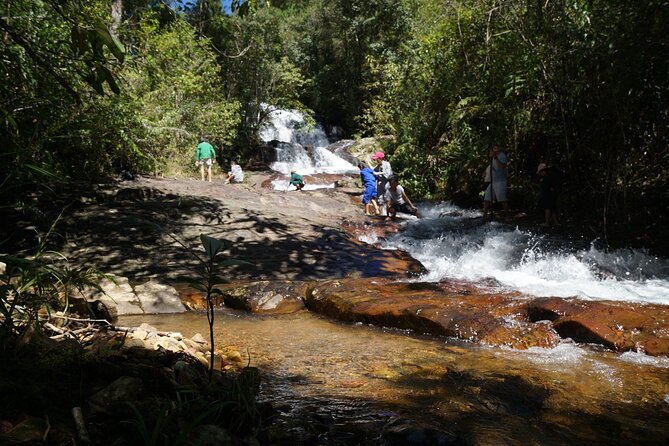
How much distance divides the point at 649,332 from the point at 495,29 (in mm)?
8806

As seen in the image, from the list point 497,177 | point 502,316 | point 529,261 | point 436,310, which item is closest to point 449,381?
point 436,310

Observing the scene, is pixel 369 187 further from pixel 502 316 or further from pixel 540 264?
pixel 502 316

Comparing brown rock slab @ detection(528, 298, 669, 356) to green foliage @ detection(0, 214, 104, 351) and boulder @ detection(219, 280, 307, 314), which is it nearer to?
boulder @ detection(219, 280, 307, 314)

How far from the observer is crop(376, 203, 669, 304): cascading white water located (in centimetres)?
625

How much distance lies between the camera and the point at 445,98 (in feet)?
50.5

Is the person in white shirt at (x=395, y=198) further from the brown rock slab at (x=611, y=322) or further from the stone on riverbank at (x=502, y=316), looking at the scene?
the brown rock slab at (x=611, y=322)

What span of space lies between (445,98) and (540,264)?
9302 millimetres

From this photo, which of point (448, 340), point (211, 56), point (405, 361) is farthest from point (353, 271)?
point (211, 56)

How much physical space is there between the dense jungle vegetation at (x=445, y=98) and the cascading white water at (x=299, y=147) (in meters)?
3.82

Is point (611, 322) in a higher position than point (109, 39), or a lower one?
lower

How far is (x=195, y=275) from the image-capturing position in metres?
7.14

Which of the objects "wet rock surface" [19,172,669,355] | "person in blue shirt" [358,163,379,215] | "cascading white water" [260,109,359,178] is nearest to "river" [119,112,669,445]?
"wet rock surface" [19,172,669,355]

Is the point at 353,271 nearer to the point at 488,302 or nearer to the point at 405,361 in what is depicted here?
the point at 488,302

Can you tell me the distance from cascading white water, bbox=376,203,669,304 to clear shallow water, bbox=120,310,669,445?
7.40 ft
